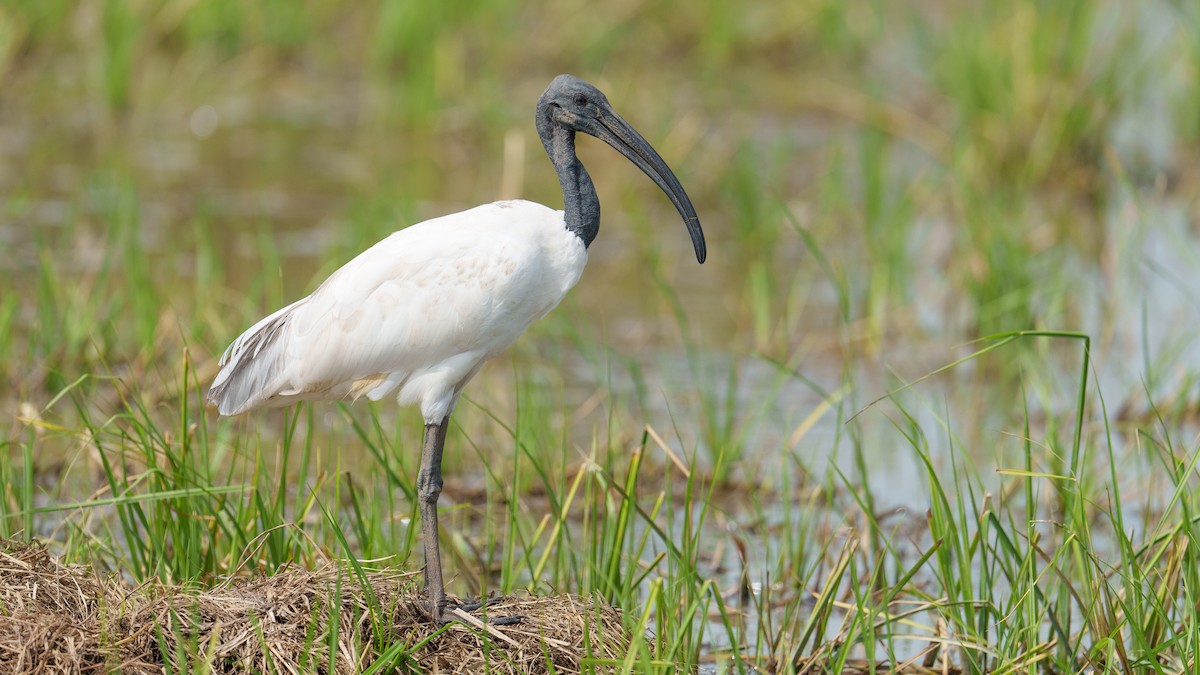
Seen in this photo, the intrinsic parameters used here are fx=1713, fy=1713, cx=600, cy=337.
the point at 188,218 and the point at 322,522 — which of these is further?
the point at 188,218

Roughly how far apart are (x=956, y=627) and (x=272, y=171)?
7.15 m

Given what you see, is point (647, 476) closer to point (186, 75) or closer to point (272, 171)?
point (272, 171)

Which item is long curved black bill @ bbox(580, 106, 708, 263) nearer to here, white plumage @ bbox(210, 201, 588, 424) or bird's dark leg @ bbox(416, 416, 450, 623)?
white plumage @ bbox(210, 201, 588, 424)

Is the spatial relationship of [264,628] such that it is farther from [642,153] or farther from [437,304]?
[642,153]

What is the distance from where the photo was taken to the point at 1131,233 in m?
9.43

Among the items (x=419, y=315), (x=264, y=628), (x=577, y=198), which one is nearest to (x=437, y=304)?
(x=419, y=315)

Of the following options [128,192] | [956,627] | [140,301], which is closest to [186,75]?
[128,192]

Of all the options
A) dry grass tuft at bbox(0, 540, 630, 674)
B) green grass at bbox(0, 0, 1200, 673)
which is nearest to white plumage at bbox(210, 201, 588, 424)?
green grass at bbox(0, 0, 1200, 673)

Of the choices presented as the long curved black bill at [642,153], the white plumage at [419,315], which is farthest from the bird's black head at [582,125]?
the white plumage at [419,315]

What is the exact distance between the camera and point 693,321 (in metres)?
8.18

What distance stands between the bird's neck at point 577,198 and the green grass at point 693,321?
558 mm

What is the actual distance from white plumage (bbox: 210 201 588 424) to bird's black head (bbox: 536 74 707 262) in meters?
0.19

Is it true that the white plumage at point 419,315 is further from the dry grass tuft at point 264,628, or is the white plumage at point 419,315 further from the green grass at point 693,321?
the dry grass tuft at point 264,628

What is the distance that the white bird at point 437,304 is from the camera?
165 inches
